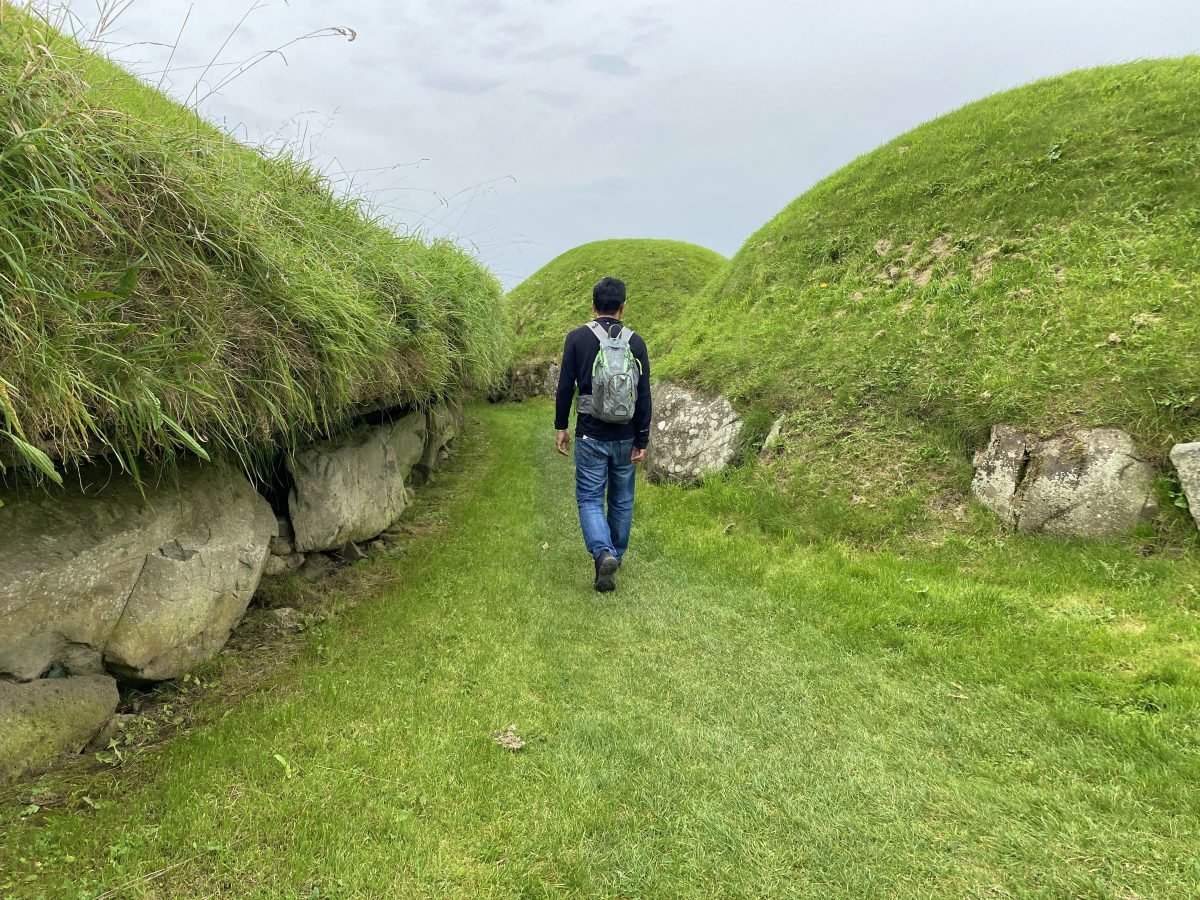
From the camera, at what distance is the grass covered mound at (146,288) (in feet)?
9.16

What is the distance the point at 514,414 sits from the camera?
55.7ft

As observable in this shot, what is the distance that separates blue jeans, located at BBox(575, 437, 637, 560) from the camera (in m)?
5.72

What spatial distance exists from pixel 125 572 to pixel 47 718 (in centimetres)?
78

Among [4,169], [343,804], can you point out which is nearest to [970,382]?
[343,804]

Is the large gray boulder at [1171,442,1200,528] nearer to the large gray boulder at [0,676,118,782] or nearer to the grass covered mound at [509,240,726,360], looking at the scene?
the large gray boulder at [0,676,118,782]

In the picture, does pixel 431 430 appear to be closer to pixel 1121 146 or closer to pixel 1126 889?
pixel 1126 889

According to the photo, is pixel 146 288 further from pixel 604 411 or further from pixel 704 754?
pixel 704 754

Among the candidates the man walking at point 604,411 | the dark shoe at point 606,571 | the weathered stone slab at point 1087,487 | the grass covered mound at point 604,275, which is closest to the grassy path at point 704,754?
the dark shoe at point 606,571

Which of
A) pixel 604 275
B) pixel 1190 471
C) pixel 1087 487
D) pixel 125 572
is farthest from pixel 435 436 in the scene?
pixel 604 275

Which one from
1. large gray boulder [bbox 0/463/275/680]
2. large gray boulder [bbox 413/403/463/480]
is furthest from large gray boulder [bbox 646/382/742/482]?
large gray boulder [bbox 0/463/275/680]

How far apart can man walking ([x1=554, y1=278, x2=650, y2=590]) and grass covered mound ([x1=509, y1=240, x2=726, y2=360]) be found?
48.1 feet

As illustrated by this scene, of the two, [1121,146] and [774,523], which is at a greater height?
[1121,146]

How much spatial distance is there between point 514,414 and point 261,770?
14.2m

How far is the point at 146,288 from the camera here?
10.9 feet
